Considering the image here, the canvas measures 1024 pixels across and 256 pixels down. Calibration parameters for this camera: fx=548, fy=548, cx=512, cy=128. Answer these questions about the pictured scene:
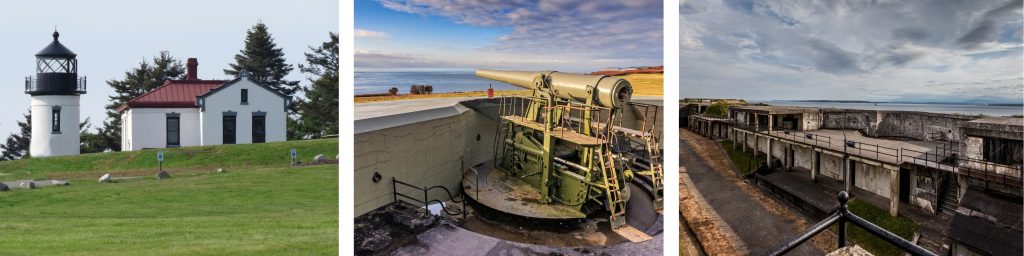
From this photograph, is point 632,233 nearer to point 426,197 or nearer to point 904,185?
point 426,197

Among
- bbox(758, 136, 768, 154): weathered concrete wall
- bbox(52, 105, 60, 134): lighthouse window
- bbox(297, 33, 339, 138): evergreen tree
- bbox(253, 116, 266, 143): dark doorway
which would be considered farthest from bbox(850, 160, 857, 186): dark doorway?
bbox(52, 105, 60, 134): lighthouse window

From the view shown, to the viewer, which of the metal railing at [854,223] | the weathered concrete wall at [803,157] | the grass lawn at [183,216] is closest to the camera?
the metal railing at [854,223]

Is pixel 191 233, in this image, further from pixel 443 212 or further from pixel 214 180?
pixel 443 212

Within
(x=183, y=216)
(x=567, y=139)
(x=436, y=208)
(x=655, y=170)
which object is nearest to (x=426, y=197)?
(x=436, y=208)

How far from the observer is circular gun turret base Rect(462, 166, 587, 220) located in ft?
10.3

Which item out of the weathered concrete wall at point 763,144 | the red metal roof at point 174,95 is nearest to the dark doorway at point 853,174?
the weathered concrete wall at point 763,144

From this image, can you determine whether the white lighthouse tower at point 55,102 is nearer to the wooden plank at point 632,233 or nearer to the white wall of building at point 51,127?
the white wall of building at point 51,127

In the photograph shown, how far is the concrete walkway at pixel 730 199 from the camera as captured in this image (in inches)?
114

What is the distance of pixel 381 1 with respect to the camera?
2881 millimetres

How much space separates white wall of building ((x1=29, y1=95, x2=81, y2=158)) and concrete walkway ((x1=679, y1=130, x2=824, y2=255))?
8518 millimetres

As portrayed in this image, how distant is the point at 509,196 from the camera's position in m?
3.35

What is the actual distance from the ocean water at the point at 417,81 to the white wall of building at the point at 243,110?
6.08 metres

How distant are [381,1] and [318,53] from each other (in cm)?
298

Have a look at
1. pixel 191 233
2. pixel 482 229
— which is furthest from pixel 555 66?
pixel 191 233
